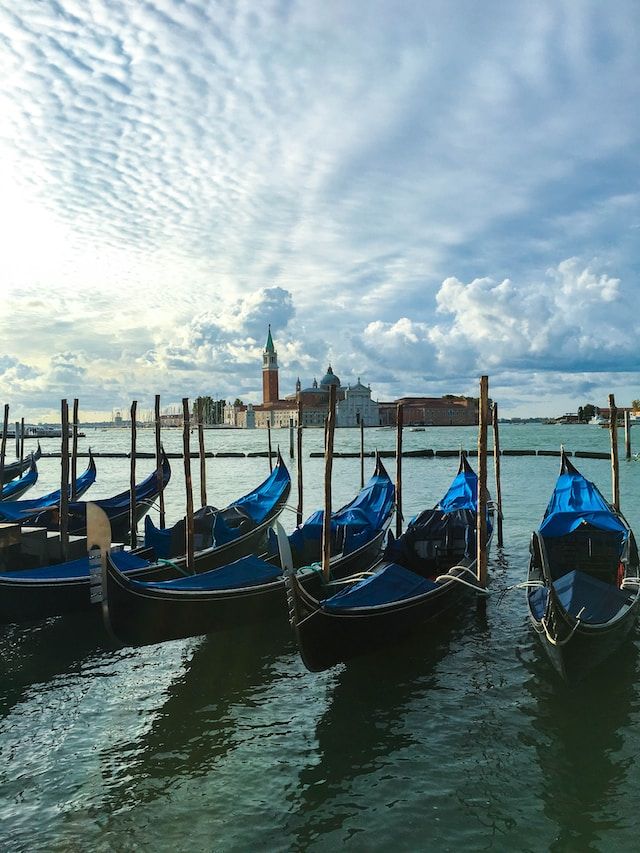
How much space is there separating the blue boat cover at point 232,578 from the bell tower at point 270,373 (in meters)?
135

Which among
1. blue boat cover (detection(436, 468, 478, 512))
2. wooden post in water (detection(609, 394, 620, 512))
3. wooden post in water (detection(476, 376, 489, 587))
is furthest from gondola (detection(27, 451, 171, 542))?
wooden post in water (detection(609, 394, 620, 512))

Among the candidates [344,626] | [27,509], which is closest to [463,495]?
[344,626]

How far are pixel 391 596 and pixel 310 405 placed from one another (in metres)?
127

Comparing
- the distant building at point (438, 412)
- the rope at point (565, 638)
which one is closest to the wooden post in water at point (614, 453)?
the rope at point (565, 638)

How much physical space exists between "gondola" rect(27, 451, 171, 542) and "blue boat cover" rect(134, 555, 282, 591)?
5556mm

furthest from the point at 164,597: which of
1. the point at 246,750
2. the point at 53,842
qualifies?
the point at 53,842

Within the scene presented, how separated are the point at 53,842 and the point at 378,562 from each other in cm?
606

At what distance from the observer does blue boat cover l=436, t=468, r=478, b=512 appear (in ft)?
40.3

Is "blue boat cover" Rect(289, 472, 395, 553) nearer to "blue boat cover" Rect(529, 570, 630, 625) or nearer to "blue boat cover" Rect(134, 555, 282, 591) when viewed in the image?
"blue boat cover" Rect(134, 555, 282, 591)

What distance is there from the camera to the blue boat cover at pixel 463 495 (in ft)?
40.3

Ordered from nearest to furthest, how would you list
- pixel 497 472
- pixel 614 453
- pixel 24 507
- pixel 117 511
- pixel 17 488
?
1. pixel 614 453
2. pixel 117 511
3. pixel 24 507
4. pixel 497 472
5. pixel 17 488

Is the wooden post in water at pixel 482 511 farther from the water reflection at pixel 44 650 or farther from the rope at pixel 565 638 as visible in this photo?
the water reflection at pixel 44 650

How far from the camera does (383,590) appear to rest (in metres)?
7.64

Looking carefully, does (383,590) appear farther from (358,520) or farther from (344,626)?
(358,520)
